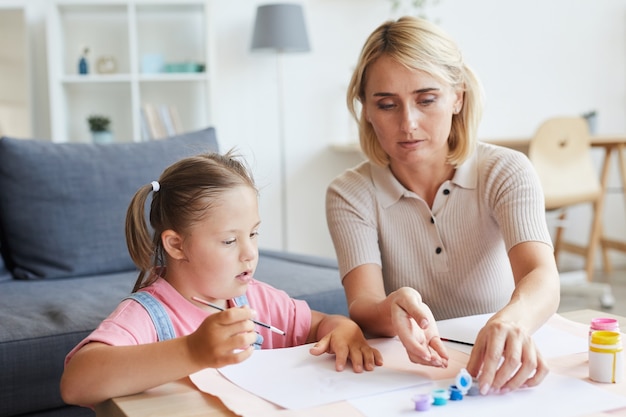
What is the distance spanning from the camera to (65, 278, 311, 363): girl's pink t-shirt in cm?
106

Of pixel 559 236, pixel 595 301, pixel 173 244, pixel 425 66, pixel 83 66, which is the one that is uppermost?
pixel 83 66

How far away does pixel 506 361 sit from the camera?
3.10 feet

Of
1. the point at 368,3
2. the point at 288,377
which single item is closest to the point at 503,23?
the point at 368,3

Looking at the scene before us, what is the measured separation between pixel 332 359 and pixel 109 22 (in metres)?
3.12

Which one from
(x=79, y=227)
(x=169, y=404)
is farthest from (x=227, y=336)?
(x=79, y=227)

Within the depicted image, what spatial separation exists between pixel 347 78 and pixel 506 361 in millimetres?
3414

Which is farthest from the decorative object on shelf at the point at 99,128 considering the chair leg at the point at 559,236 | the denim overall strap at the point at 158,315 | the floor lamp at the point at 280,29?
the denim overall strap at the point at 158,315

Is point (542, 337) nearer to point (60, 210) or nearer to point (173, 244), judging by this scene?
point (173, 244)

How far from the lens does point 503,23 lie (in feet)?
14.9

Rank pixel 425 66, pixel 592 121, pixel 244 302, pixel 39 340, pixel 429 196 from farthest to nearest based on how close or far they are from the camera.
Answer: pixel 592 121, pixel 39 340, pixel 429 196, pixel 425 66, pixel 244 302

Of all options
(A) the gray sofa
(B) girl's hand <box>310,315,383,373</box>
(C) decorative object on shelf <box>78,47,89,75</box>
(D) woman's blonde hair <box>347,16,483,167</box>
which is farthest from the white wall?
(B) girl's hand <box>310,315,383,373</box>

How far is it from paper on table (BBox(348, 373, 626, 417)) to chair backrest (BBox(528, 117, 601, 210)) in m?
2.84

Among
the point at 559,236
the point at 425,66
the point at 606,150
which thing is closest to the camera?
the point at 425,66

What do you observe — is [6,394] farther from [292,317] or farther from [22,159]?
[22,159]
